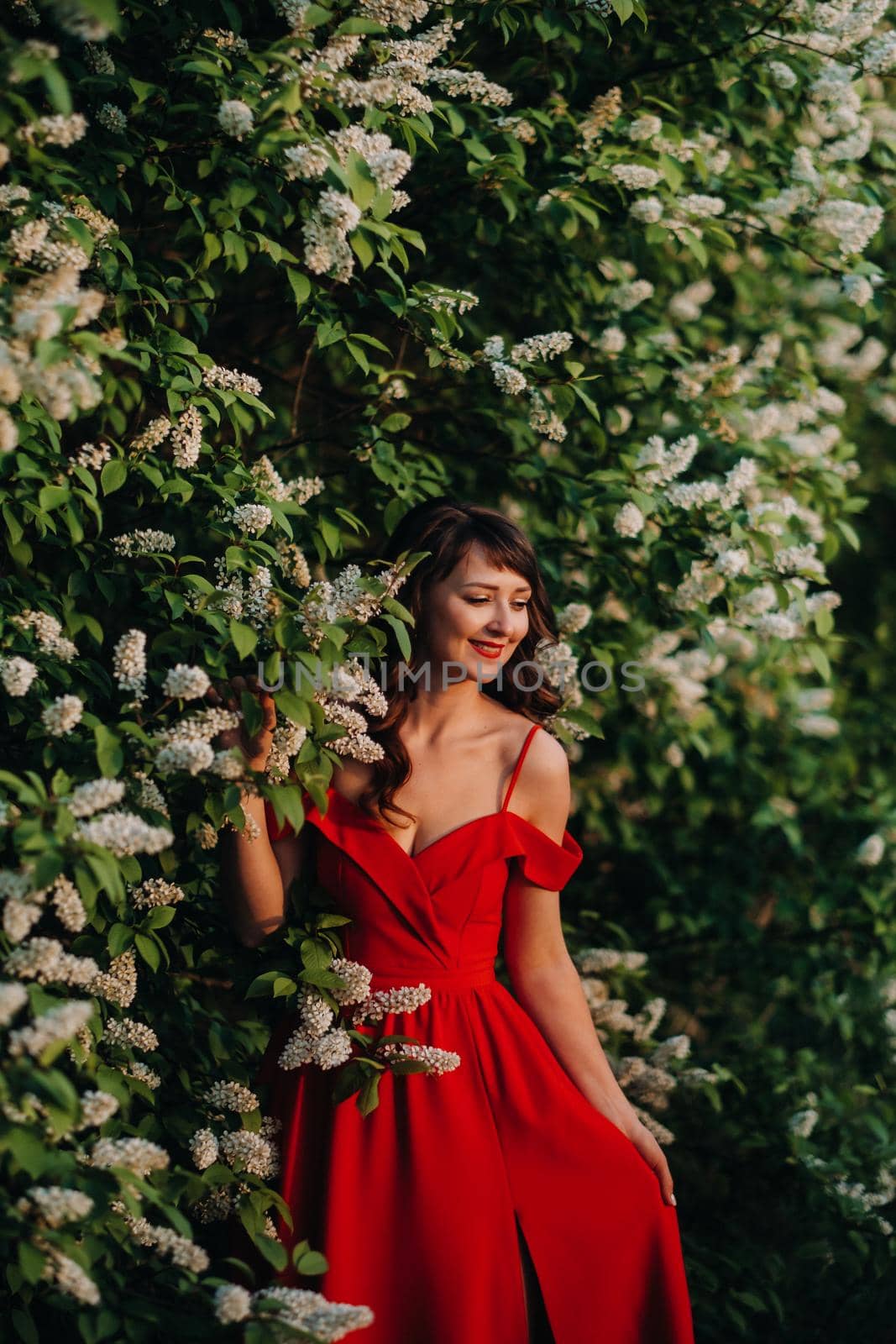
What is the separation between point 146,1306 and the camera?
1.64m

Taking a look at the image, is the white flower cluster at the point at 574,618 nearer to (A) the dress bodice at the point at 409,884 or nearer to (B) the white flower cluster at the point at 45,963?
(A) the dress bodice at the point at 409,884

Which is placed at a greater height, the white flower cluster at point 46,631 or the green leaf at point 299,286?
the green leaf at point 299,286

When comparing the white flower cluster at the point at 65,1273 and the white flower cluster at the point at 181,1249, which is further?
the white flower cluster at the point at 181,1249

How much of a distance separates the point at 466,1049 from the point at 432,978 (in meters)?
0.13

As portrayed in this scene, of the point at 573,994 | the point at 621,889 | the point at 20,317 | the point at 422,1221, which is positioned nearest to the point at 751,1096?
the point at 621,889

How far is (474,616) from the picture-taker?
6.99 feet

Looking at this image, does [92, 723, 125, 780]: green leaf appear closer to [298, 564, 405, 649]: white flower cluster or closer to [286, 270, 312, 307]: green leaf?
[298, 564, 405, 649]: white flower cluster

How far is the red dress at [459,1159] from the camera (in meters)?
1.98

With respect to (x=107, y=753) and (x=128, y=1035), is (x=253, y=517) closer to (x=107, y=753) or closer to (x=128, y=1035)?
(x=107, y=753)

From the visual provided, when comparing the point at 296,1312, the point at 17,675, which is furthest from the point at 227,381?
the point at 296,1312

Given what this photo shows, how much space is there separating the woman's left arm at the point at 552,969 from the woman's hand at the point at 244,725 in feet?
1.71

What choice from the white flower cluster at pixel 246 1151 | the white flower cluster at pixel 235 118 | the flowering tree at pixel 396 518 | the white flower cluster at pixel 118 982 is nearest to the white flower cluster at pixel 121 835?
the flowering tree at pixel 396 518

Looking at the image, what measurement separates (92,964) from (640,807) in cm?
285

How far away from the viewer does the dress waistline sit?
2.11 m
